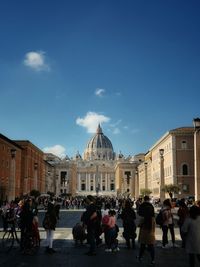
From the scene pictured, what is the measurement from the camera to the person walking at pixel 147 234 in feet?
42.1

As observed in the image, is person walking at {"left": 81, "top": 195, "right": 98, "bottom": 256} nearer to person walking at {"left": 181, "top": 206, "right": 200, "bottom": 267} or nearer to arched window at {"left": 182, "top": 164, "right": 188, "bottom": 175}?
person walking at {"left": 181, "top": 206, "right": 200, "bottom": 267}

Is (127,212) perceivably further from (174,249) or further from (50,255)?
(50,255)

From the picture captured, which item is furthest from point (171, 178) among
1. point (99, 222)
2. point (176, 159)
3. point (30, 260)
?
point (30, 260)

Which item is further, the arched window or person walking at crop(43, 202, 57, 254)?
the arched window

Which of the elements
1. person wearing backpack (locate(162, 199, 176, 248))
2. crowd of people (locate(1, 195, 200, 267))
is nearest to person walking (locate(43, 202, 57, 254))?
crowd of people (locate(1, 195, 200, 267))

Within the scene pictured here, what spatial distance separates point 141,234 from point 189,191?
66310mm

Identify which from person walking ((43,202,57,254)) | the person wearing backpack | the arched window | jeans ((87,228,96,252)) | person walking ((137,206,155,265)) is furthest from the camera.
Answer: the arched window

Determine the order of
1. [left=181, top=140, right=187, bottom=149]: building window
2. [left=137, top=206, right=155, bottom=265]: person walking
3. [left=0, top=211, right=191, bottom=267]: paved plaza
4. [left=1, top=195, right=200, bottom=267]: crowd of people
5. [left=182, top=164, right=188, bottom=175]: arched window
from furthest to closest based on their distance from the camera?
[left=181, top=140, right=187, bottom=149]: building window < [left=182, top=164, right=188, bottom=175]: arched window < [left=1, top=195, right=200, bottom=267]: crowd of people < [left=137, top=206, right=155, bottom=265]: person walking < [left=0, top=211, right=191, bottom=267]: paved plaza

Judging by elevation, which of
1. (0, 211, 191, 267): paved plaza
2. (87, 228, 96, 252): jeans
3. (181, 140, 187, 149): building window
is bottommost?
(0, 211, 191, 267): paved plaza

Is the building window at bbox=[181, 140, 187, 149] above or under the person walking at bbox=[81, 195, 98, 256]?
above

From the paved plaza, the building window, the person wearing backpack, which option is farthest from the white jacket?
the building window

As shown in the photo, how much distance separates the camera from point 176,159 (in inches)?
3115

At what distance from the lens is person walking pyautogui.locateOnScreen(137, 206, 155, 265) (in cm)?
1283

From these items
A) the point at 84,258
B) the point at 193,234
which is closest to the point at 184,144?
the point at 84,258
